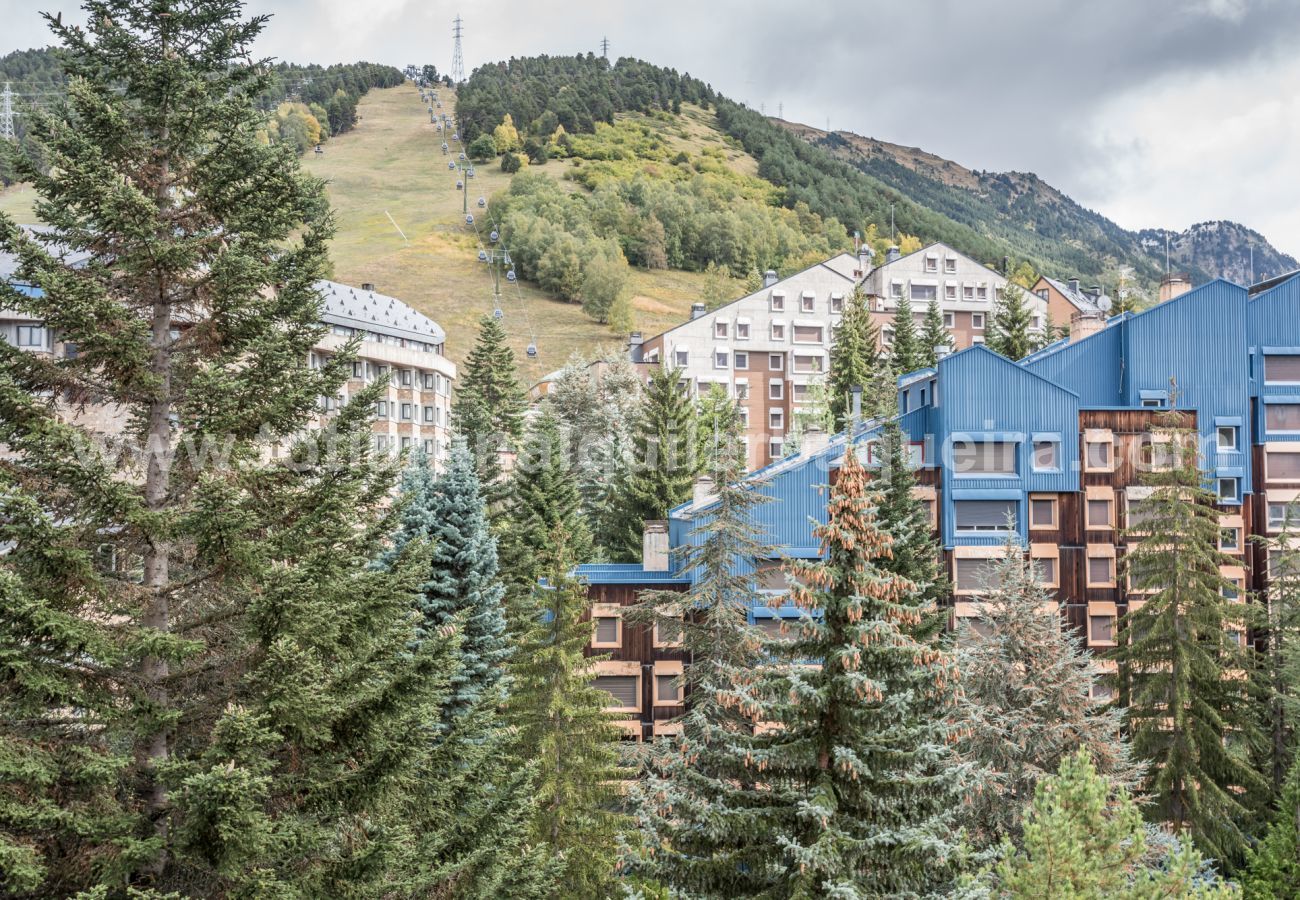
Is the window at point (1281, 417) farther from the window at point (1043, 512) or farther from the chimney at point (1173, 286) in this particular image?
the window at point (1043, 512)

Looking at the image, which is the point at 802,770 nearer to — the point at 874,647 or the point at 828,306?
the point at 874,647

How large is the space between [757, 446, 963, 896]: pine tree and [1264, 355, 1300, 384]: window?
122ft

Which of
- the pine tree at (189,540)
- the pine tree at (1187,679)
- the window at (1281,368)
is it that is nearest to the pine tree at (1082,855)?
the pine tree at (189,540)

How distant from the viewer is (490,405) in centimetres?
8638

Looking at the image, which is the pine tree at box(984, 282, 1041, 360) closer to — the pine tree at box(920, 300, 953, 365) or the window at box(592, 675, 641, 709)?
the pine tree at box(920, 300, 953, 365)

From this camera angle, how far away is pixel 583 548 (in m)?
57.8

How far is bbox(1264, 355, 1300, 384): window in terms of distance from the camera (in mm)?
51706

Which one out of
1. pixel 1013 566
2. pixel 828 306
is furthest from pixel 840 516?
pixel 828 306

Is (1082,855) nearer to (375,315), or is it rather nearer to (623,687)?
(623,687)

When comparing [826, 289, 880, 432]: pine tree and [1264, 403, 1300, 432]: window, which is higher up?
[826, 289, 880, 432]: pine tree

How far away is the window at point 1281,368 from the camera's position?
51706 mm

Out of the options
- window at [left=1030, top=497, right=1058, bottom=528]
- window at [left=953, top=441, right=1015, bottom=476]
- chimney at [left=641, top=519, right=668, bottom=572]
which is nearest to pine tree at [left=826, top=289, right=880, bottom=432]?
window at [left=953, top=441, right=1015, bottom=476]

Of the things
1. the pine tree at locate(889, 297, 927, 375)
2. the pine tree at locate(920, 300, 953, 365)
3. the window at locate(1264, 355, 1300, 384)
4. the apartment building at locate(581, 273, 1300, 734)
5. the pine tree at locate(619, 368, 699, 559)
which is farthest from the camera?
the pine tree at locate(920, 300, 953, 365)

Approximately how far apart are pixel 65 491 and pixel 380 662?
5.73 meters
